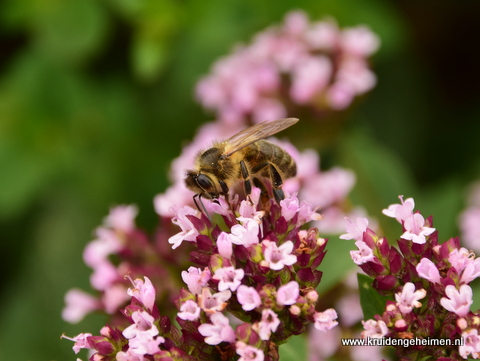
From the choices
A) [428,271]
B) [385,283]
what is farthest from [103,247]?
[428,271]

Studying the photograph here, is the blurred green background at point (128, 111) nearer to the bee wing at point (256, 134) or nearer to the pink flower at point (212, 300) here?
the bee wing at point (256, 134)

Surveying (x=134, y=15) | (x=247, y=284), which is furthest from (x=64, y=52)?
(x=247, y=284)

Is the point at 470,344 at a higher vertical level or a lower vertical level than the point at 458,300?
lower

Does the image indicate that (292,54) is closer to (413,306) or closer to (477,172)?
(477,172)

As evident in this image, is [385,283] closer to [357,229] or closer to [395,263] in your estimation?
[395,263]

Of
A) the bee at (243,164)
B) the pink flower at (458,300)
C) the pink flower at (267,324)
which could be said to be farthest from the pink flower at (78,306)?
the pink flower at (458,300)

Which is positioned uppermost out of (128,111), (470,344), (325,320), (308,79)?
(128,111)
